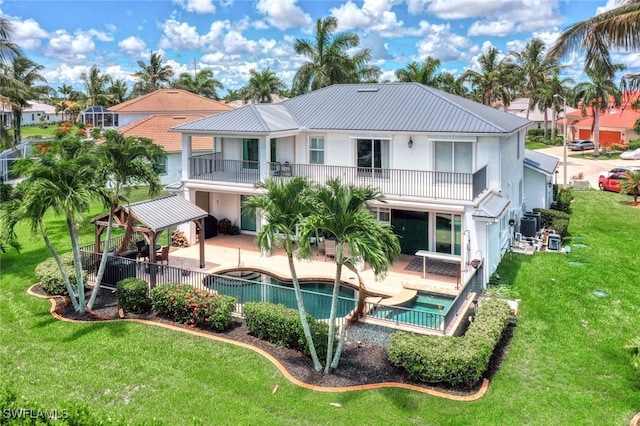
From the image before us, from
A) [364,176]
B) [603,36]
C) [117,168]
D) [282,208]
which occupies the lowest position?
[282,208]

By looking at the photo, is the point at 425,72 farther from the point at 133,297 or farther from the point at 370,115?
the point at 133,297

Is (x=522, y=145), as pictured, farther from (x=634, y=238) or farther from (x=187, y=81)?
(x=187, y=81)

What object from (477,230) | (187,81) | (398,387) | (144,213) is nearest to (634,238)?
(477,230)

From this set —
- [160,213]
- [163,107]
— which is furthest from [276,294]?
[163,107]

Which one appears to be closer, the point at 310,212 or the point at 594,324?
the point at 310,212

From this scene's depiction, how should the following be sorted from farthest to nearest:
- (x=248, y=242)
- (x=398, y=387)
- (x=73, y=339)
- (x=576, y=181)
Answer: (x=576, y=181) < (x=248, y=242) < (x=73, y=339) < (x=398, y=387)

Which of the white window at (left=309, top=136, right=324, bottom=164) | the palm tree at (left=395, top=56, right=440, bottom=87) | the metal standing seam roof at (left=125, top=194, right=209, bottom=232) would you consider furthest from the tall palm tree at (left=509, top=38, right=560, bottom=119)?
the metal standing seam roof at (left=125, top=194, right=209, bottom=232)
